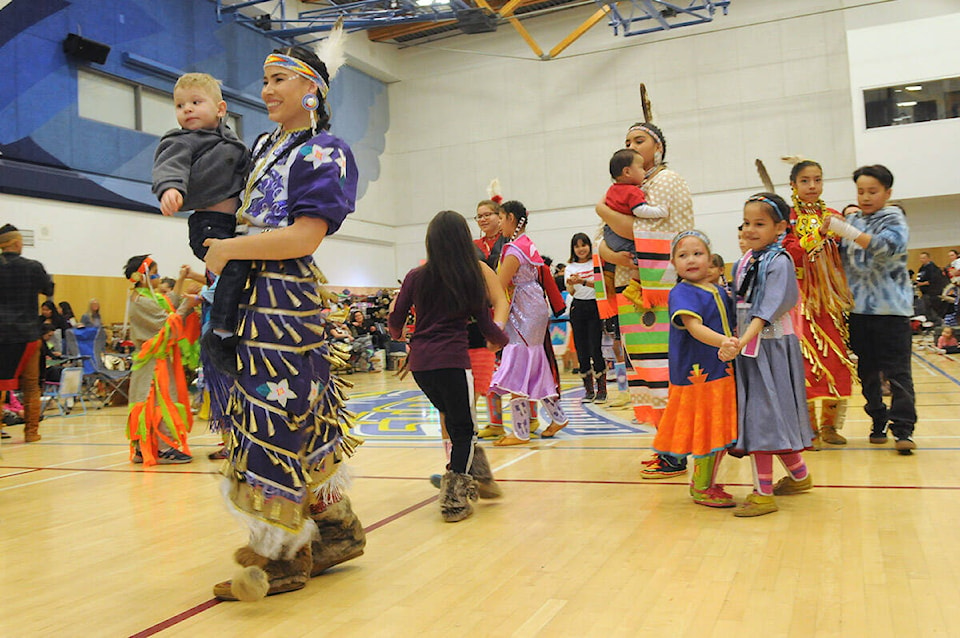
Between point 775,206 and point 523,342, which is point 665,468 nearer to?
point 775,206

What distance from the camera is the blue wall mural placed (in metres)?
10.7

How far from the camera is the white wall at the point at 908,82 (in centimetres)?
1524

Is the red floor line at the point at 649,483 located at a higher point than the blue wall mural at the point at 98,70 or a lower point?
lower

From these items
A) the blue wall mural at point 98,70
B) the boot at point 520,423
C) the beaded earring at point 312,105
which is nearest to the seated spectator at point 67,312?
the blue wall mural at point 98,70

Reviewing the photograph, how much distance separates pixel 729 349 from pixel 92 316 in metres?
10.4

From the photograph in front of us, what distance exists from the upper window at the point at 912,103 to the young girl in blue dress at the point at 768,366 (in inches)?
561

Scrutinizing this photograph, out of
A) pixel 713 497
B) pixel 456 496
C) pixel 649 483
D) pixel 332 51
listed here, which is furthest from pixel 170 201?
pixel 649 483

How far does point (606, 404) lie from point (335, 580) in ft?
16.1

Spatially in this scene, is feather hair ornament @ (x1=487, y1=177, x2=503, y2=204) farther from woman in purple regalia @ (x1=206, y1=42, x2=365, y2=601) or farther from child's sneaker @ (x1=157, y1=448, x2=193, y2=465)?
woman in purple regalia @ (x1=206, y1=42, x2=365, y2=601)

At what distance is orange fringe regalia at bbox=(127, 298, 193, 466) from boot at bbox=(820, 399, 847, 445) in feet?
12.6

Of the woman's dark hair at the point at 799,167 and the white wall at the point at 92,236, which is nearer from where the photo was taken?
the woman's dark hair at the point at 799,167

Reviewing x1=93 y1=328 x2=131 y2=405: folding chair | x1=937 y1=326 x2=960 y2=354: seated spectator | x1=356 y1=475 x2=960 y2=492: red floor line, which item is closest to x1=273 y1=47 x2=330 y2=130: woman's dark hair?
x1=356 y1=475 x2=960 y2=492: red floor line

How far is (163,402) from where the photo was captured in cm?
516

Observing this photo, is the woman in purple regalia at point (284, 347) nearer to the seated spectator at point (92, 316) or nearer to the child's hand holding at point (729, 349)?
the child's hand holding at point (729, 349)
